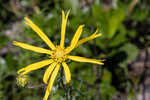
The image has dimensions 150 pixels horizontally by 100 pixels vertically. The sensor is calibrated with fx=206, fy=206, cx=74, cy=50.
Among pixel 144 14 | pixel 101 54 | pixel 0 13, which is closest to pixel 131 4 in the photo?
pixel 144 14

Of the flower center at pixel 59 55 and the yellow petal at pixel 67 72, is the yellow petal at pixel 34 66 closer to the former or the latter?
the flower center at pixel 59 55

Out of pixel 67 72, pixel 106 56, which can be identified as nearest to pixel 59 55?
pixel 67 72

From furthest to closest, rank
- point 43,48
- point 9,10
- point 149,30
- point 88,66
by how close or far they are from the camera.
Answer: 1. point 9,10
2. point 149,30
3. point 88,66
4. point 43,48

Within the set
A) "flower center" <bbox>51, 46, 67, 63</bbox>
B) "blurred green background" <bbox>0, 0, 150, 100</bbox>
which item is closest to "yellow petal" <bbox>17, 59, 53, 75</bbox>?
"flower center" <bbox>51, 46, 67, 63</bbox>

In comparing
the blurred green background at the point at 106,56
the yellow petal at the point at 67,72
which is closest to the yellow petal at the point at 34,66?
the yellow petal at the point at 67,72

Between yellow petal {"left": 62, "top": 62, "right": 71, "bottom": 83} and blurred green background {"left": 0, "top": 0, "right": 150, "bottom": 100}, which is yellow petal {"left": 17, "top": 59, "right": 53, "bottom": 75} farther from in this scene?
blurred green background {"left": 0, "top": 0, "right": 150, "bottom": 100}

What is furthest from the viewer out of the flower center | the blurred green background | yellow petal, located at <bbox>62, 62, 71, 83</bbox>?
the blurred green background

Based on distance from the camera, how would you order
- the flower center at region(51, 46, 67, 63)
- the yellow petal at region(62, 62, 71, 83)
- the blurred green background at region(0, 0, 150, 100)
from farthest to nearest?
the blurred green background at region(0, 0, 150, 100)
the flower center at region(51, 46, 67, 63)
the yellow petal at region(62, 62, 71, 83)

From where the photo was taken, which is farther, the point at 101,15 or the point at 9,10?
the point at 9,10

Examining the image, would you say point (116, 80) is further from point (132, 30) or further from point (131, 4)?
point (131, 4)

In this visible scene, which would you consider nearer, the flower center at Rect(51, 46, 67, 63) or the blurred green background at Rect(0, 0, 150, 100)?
the flower center at Rect(51, 46, 67, 63)
